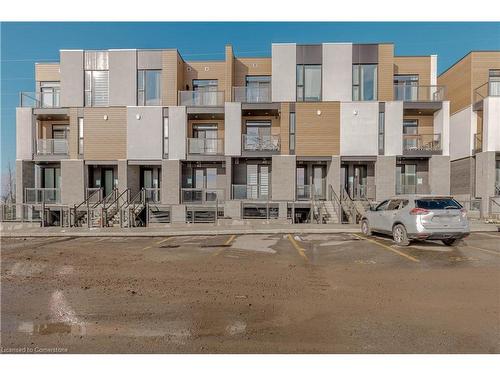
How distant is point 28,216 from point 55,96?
937cm

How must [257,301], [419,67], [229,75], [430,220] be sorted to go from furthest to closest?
[419,67] → [229,75] → [430,220] → [257,301]

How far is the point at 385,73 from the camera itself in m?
19.6

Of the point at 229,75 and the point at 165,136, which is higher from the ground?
the point at 229,75

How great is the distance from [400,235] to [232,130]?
1343 centimetres

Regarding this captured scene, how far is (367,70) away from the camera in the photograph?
19.8 m

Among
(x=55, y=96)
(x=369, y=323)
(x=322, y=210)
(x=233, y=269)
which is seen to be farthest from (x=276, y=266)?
(x=55, y=96)

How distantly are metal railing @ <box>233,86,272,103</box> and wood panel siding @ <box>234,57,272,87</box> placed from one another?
2.41 m

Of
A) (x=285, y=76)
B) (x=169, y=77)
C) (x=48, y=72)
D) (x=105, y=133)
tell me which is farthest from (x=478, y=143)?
(x=48, y=72)

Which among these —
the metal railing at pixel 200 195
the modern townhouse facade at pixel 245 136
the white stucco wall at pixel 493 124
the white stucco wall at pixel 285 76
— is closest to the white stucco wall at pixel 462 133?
the white stucco wall at pixel 493 124

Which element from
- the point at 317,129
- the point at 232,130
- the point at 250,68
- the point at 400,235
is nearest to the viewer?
the point at 400,235

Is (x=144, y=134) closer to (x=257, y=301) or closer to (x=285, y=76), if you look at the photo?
(x=285, y=76)

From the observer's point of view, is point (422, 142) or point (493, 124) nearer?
point (493, 124)

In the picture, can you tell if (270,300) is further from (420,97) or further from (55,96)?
(55,96)

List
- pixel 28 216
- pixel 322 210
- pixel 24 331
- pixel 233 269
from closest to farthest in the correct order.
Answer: pixel 24 331
pixel 233 269
pixel 322 210
pixel 28 216
